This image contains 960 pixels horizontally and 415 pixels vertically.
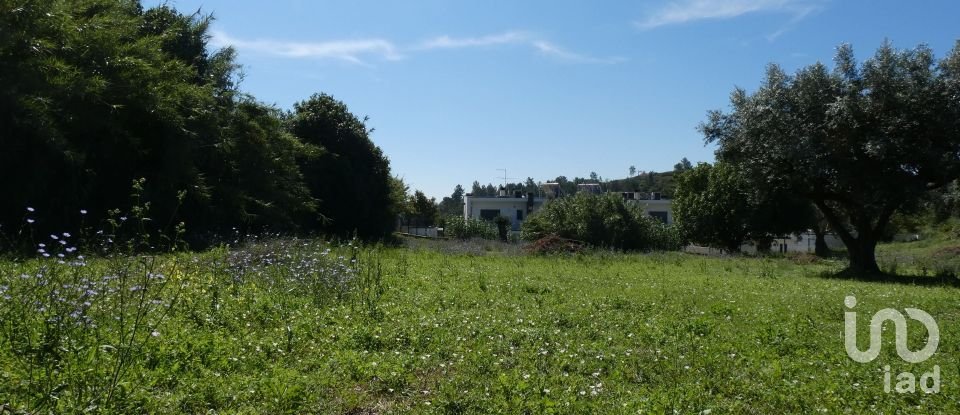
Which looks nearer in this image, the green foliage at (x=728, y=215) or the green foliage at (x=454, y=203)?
the green foliage at (x=728, y=215)

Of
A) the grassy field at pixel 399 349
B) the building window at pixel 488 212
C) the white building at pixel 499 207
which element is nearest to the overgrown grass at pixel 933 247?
the grassy field at pixel 399 349

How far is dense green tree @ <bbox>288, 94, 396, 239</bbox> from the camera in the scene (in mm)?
28750

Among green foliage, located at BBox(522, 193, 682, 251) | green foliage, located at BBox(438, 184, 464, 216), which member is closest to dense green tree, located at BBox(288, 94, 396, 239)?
green foliage, located at BBox(522, 193, 682, 251)

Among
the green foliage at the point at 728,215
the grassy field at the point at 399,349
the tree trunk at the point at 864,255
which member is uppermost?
the green foliage at the point at 728,215

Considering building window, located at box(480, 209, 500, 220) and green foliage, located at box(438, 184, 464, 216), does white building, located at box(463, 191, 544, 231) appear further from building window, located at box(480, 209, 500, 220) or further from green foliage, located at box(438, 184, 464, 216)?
green foliage, located at box(438, 184, 464, 216)

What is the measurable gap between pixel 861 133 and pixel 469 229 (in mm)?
26645

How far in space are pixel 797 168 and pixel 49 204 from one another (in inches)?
733

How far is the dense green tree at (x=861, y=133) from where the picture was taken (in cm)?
1739

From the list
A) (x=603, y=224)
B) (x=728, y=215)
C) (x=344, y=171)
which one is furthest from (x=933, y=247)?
(x=344, y=171)

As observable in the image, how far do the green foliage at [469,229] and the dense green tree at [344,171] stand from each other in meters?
11.0

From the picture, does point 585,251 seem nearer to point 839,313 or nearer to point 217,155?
point 217,155

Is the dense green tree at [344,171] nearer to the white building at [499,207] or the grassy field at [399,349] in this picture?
the grassy field at [399,349]

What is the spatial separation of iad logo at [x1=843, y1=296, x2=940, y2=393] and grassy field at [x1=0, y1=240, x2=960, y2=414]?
0.32 feet

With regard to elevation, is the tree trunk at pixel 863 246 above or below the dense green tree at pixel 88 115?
below
